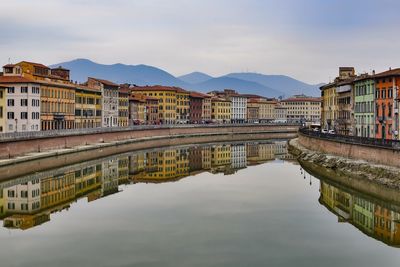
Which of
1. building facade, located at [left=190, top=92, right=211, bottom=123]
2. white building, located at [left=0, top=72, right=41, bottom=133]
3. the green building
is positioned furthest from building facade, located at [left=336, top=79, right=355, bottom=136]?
building facade, located at [left=190, top=92, right=211, bottom=123]

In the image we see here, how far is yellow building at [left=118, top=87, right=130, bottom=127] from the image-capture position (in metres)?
138

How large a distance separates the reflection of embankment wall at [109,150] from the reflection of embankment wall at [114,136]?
1.74 metres

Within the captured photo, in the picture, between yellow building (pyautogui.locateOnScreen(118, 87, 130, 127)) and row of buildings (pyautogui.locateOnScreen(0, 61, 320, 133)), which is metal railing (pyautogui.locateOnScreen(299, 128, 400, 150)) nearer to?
row of buildings (pyautogui.locateOnScreen(0, 61, 320, 133))

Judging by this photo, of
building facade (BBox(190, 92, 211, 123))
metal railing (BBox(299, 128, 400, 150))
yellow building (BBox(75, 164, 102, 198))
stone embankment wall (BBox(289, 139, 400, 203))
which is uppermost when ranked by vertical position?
building facade (BBox(190, 92, 211, 123))

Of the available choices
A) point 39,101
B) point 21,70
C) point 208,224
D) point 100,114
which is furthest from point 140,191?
point 100,114

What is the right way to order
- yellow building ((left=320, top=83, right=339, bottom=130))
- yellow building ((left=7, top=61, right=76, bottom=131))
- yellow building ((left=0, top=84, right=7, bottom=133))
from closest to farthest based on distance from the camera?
yellow building ((left=0, top=84, right=7, bottom=133)) → yellow building ((left=7, top=61, right=76, bottom=131)) → yellow building ((left=320, top=83, right=339, bottom=130))

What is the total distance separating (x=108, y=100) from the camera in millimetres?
128500

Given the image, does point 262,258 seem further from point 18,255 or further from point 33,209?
point 33,209

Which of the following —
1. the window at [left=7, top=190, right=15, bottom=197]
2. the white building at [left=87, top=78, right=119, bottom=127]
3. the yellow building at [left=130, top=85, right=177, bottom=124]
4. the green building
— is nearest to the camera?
the window at [left=7, top=190, right=15, bottom=197]

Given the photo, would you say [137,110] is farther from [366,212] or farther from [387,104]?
[366,212]

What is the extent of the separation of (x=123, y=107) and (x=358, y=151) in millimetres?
89677

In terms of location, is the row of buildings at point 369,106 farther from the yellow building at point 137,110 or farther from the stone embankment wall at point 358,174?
the yellow building at point 137,110

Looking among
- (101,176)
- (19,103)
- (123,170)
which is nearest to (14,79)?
(19,103)

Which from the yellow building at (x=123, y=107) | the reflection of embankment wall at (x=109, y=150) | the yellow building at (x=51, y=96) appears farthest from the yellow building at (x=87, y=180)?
the yellow building at (x=123, y=107)
